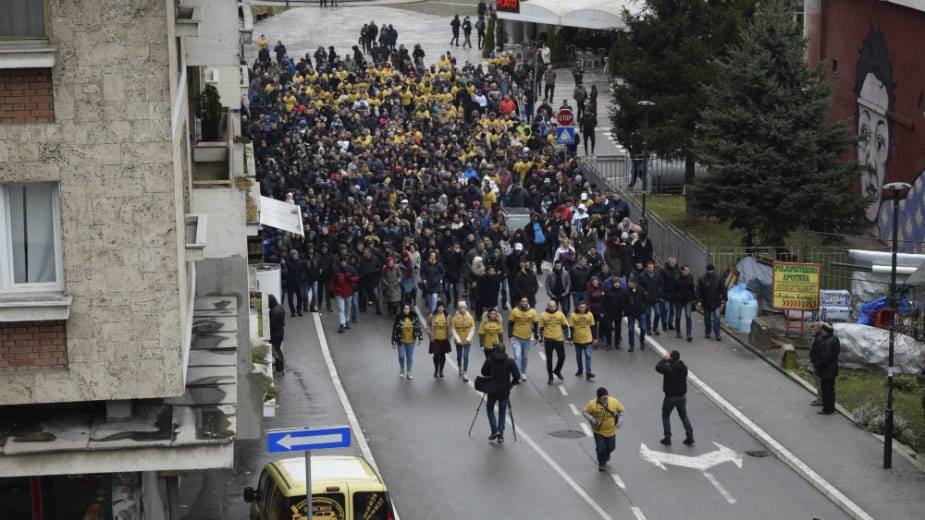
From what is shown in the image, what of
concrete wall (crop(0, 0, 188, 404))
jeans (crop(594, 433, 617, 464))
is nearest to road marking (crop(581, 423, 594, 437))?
jeans (crop(594, 433, 617, 464))

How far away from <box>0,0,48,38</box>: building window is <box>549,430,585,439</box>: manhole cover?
14.2m

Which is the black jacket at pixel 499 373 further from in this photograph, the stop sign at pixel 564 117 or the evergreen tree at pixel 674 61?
the stop sign at pixel 564 117

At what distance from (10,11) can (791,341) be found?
68.1 feet

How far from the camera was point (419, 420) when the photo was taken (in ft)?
89.5

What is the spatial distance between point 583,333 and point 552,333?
611 mm

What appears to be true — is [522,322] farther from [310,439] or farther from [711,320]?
[310,439]

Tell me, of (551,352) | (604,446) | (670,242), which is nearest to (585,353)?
(551,352)

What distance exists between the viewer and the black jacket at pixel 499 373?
2530 cm

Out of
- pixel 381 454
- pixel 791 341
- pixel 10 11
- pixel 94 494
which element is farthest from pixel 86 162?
pixel 791 341

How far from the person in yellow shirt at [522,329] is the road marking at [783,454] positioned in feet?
10.3

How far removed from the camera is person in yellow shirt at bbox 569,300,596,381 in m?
29.0

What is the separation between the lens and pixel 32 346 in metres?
14.3

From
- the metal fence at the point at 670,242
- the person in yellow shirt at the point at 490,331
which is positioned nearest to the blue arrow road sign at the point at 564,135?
the metal fence at the point at 670,242

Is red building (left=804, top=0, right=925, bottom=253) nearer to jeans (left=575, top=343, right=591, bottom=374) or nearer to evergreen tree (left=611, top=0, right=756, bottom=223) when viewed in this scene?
evergreen tree (left=611, top=0, right=756, bottom=223)
